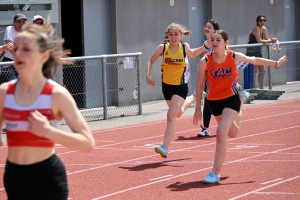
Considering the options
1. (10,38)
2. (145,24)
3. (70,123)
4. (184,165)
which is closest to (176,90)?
(184,165)

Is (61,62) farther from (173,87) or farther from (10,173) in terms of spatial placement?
(173,87)

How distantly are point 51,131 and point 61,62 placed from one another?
732 millimetres

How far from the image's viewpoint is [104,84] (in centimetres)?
1609

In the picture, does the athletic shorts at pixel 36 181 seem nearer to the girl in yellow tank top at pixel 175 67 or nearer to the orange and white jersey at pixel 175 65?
the girl in yellow tank top at pixel 175 67

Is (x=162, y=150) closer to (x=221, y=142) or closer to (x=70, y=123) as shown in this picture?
(x=221, y=142)

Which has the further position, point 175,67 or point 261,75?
point 261,75

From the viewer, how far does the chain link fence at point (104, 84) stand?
→ 1602 cm

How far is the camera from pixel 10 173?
494cm

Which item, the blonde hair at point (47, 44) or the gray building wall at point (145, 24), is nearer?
the blonde hair at point (47, 44)

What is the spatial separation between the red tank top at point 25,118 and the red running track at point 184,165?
3751mm

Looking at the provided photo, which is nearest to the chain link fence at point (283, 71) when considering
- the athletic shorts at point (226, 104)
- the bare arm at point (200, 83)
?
the bare arm at point (200, 83)

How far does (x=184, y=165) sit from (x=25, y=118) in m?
5.97

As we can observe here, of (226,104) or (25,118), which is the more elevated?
(25,118)

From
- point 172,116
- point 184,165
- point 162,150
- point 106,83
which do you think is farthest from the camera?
point 106,83
